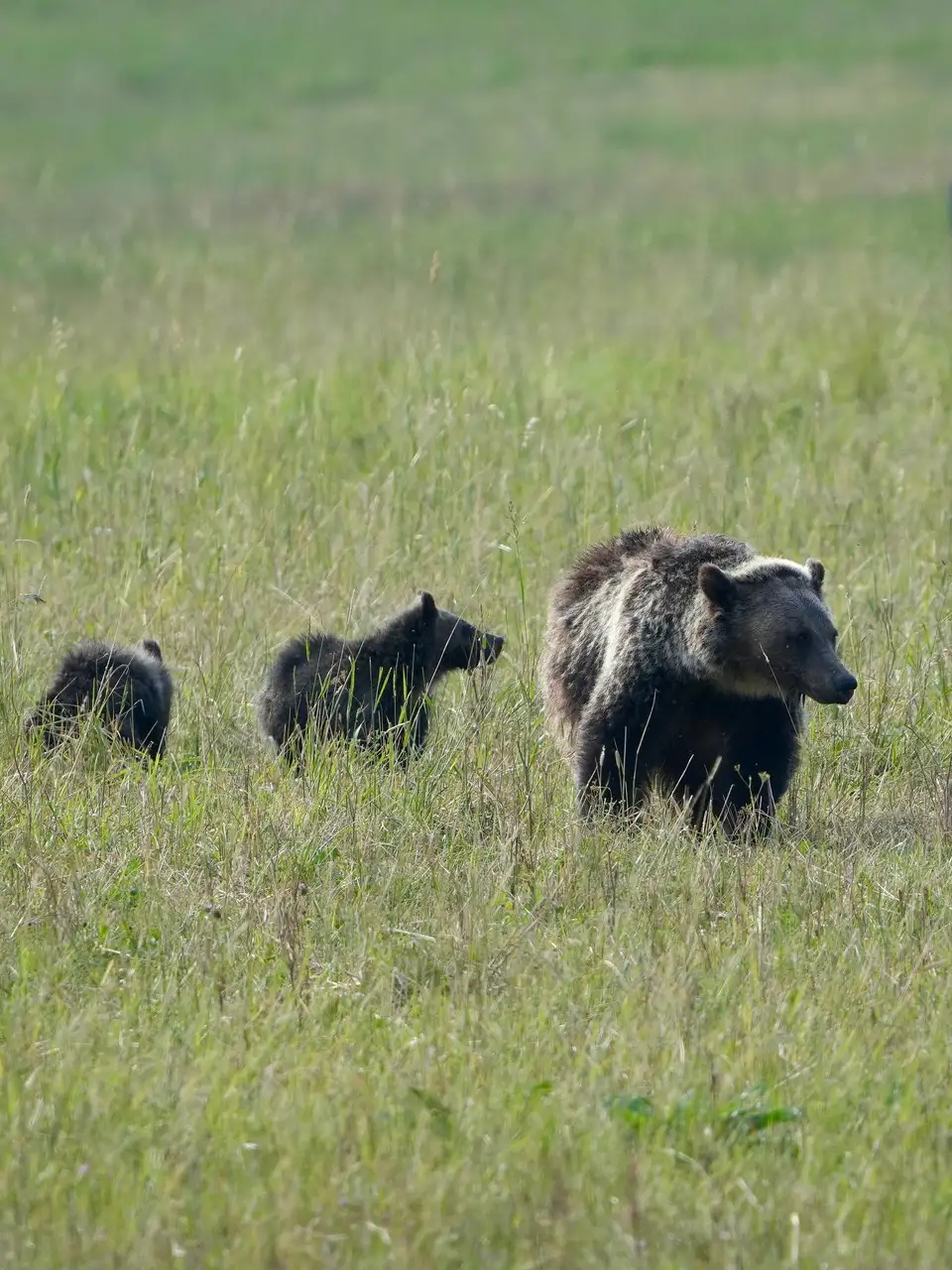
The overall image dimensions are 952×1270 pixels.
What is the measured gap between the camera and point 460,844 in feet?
20.6

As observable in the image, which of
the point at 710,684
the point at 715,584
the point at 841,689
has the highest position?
the point at 715,584

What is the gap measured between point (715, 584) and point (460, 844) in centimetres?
127

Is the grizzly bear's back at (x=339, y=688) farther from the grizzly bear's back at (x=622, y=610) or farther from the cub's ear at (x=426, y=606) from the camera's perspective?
the grizzly bear's back at (x=622, y=610)

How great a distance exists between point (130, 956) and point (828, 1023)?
5.92 feet

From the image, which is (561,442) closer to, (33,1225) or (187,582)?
(187,582)

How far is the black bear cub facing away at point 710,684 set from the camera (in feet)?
21.7

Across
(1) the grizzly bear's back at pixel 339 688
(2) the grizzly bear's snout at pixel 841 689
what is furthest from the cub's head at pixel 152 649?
(2) the grizzly bear's snout at pixel 841 689

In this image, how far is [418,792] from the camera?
6.54 m

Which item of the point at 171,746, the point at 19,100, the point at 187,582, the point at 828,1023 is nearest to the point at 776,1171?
the point at 828,1023

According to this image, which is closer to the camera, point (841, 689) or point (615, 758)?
point (841, 689)

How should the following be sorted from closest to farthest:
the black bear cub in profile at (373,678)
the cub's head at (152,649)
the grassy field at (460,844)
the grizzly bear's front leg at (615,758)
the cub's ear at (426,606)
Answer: the grassy field at (460,844) → the grizzly bear's front leg at (615,758) → the black bear cub in profile at (373,678) → the cub's head at (152,649) → the cub's ear at (426,606)

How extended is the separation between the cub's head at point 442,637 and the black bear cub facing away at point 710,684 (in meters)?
1.28

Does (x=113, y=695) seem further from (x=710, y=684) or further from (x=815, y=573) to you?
(x=815, y=573)

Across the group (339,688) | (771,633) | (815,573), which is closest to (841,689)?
(771,633)
